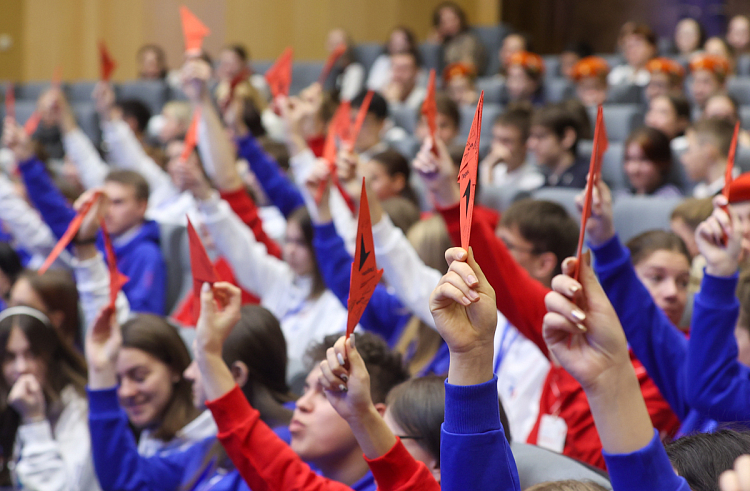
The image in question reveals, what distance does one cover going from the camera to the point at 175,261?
287cm

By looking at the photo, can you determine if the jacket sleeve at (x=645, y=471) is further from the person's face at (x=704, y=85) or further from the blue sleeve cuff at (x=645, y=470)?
the person's face at (x=704, y=85)

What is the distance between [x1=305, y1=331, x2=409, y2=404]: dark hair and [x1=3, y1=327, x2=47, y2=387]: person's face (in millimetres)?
761

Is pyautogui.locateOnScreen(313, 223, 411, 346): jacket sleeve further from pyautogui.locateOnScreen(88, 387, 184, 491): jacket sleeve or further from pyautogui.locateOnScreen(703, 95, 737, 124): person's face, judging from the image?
pyautogui.locateOnScreen(703, 95, 737, 124): person's face

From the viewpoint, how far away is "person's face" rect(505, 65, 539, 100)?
15.6 feet

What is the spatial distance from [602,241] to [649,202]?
0.98 metres

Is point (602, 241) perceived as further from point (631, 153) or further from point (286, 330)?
point (631, 153)

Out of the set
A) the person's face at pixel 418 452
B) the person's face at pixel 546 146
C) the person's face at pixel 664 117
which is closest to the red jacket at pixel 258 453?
the person's face at pixel 418 452

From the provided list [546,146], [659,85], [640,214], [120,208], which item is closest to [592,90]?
[659,85]

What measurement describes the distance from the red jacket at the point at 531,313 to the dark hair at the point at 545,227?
311mm

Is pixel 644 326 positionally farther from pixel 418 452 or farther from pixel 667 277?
pixel 418 452

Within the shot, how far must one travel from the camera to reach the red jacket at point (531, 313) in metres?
1.36

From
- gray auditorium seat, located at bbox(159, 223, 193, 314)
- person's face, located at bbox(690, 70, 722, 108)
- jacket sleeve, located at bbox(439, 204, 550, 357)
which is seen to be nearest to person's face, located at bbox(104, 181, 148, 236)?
gray auditorium seat, located at bbox(159, 223, 193, 314)

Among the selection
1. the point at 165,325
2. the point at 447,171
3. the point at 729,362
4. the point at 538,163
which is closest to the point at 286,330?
the point at 165,325

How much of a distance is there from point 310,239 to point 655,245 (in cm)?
96
